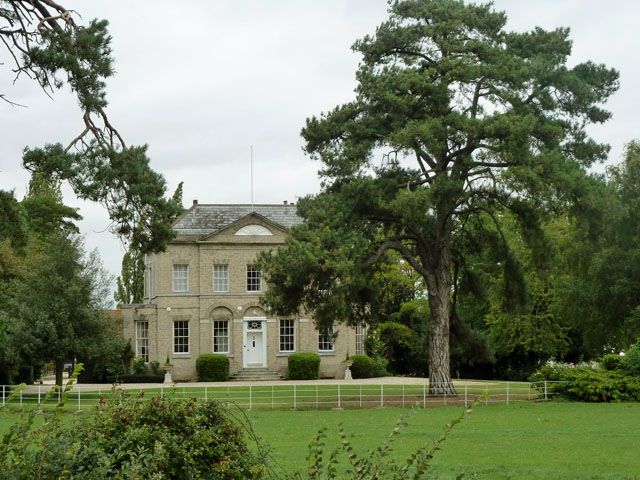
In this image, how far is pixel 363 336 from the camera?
5675 cm

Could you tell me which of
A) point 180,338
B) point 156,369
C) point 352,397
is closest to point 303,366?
point 180,338

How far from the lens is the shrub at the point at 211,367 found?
51688mm

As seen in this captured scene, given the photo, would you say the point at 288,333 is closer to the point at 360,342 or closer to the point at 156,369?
the point at 360,342

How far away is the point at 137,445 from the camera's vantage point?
7.31 metres

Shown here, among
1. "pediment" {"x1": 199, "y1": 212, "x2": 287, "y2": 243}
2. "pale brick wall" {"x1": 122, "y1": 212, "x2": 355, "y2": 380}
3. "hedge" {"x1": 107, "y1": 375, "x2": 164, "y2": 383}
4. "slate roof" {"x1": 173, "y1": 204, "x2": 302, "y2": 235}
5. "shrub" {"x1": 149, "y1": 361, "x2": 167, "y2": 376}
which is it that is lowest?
"hedge" {"x1": 107, "y1": 375, "x2": 164, "y2": 383}

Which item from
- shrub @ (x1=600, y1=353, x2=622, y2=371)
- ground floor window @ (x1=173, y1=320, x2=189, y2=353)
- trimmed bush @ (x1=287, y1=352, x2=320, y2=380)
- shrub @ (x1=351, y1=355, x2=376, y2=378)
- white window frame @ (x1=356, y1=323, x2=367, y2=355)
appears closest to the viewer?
shrub @ (x1=600, y1=353, x2=622, y2=371)

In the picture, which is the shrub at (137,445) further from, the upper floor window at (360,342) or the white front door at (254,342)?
the upper floor window at (360,342)

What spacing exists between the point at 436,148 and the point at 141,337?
26.4 meters

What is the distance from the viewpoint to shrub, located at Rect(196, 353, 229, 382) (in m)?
51.7

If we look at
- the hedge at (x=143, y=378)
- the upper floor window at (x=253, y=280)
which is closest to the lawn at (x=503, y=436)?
the hedge at (x=143, y=378)

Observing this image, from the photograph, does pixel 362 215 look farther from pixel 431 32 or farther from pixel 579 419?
pixel 579 419

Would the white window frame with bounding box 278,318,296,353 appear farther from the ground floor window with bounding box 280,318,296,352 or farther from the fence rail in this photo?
the fence rail

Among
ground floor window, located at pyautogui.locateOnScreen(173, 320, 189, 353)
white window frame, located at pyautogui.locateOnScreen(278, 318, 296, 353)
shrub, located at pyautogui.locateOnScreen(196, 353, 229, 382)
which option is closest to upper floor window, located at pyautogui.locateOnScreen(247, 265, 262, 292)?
white window frame, located at pyautogui.locateOnScreen(278, 318, 296, 353)

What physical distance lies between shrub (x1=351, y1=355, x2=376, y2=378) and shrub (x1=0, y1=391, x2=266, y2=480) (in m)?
46.5
